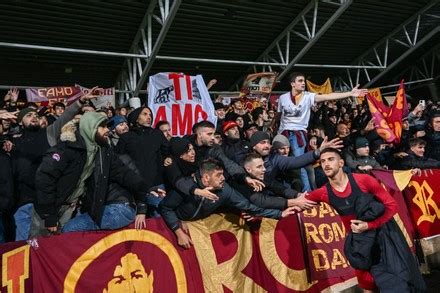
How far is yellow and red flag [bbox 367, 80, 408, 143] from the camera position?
7.82m

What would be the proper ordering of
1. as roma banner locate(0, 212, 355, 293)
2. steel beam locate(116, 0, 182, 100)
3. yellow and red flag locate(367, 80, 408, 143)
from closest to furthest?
as roma banner locate(0, 212, 355, 293)
yellow and red flag locate(367, 80, 408, 143)
steel beam locate(116, 0, 182, 100)

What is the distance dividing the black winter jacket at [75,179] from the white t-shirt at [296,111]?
2.74m

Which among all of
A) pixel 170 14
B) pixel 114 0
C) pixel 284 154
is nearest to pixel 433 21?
pixel 170 14

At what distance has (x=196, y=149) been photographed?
5.56m

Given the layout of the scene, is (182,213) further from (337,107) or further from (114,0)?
(337,107)

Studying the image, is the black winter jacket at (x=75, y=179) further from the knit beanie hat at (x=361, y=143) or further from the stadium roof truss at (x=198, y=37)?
the stadium roof truss at (x=198, y=37)

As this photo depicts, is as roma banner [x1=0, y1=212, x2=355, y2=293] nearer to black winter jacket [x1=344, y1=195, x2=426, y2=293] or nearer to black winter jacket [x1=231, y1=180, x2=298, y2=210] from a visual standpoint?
black winter jacket [x1=231, y1=180, x2=298, y2=210]

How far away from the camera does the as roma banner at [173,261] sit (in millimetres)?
3721

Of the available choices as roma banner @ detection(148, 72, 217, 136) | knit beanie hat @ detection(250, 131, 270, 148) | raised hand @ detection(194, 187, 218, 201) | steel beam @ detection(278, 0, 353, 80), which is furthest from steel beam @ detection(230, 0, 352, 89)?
raised hand @ detection(194, 187, 218, 201)

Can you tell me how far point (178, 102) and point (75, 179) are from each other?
3.75 metres

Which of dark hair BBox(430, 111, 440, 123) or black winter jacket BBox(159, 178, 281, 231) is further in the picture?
dark hair BBox(430, 111, 440, 123)

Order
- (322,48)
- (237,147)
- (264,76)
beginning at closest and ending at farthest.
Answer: (237,147) → (264,76) → (322,48)

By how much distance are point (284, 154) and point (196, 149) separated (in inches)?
48.9

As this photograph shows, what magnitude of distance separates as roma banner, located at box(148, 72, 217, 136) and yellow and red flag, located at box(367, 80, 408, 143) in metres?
3.04
